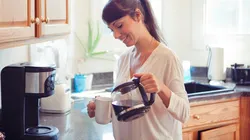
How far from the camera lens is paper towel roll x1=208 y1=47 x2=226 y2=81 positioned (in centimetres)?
321

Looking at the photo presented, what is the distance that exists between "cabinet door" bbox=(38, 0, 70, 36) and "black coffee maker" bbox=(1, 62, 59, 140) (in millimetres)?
178

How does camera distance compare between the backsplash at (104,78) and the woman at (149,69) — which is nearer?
the woman at (149,69)

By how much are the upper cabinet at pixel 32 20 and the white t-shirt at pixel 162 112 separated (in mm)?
476

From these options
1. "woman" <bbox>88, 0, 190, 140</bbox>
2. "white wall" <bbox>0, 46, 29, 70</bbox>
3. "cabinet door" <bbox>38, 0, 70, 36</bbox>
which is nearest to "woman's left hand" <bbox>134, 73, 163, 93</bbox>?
"woman" <bbox>88, 0, 190, 140</bbox>

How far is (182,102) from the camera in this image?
5.10ft

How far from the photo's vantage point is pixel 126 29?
162 cm

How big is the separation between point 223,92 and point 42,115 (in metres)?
1.26

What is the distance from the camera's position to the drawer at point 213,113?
8.65ft

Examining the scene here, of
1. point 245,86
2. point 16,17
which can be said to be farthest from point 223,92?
point 16,17

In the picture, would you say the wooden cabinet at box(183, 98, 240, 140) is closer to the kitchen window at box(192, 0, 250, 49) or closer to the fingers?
the kitchen window at box(192, 0, 250, 49)

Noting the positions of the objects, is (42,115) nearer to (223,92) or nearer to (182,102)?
(182,102)

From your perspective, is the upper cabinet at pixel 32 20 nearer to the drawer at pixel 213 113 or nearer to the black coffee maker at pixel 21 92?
the black coffee maker at pixel 21 92

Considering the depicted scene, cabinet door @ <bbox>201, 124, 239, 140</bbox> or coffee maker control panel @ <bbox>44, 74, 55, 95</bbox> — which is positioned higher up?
coffee maker control panel @ <bbox>44, 74, 55, 95</bbox>

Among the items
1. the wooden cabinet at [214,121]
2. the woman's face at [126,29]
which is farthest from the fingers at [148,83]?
the wooden cabinet at [214,121]
